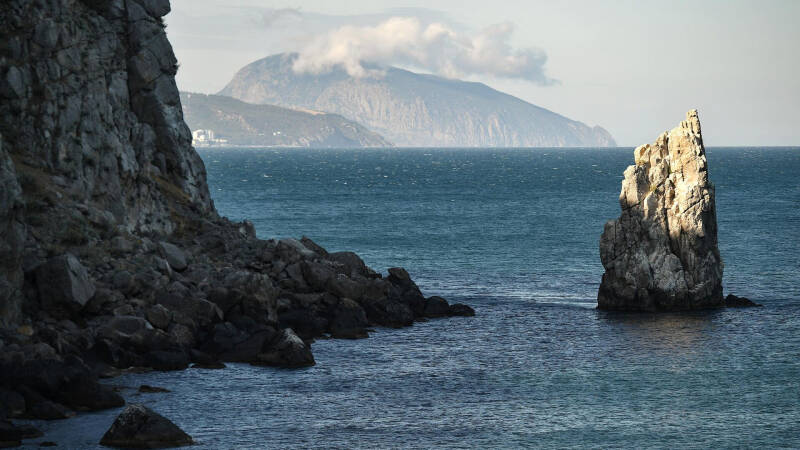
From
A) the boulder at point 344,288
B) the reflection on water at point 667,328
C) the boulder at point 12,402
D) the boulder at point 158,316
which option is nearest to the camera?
the boulder at point 12,402

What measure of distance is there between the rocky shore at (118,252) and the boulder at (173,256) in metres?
0.10

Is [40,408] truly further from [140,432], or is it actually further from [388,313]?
[388,313]

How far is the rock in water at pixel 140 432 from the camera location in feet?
125

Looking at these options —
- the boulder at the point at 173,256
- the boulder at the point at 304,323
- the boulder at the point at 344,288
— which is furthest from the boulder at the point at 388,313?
the boulder at the point at 173,256

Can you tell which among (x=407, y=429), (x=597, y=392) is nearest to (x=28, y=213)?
(x=407, y=429)

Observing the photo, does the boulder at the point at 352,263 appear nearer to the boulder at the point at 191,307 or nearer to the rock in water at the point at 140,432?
the boulder at the point at 191,307

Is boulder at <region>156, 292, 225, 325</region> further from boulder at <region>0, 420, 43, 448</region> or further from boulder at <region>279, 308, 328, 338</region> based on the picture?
boulder at <region>0, 420, 43, 448</region>

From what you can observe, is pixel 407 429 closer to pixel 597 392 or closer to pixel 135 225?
pixel 597 392

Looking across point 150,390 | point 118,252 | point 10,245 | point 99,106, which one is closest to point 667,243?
point 118,252

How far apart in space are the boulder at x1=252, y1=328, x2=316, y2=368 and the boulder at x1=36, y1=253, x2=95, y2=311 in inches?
375

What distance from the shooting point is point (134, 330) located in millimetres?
50719

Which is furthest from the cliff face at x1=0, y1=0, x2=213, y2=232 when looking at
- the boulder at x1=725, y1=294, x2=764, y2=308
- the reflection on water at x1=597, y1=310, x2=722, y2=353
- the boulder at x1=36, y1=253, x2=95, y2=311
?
the boulder at x1=725, y1=294, x2=764, y2=308

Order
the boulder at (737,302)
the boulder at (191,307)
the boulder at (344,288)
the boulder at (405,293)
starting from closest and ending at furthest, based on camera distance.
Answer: the boulder at (191,307), the boulder at (344,288), the boulder at (405,293), the boulder at (737,302)

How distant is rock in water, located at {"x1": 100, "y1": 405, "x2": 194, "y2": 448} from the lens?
125ft
